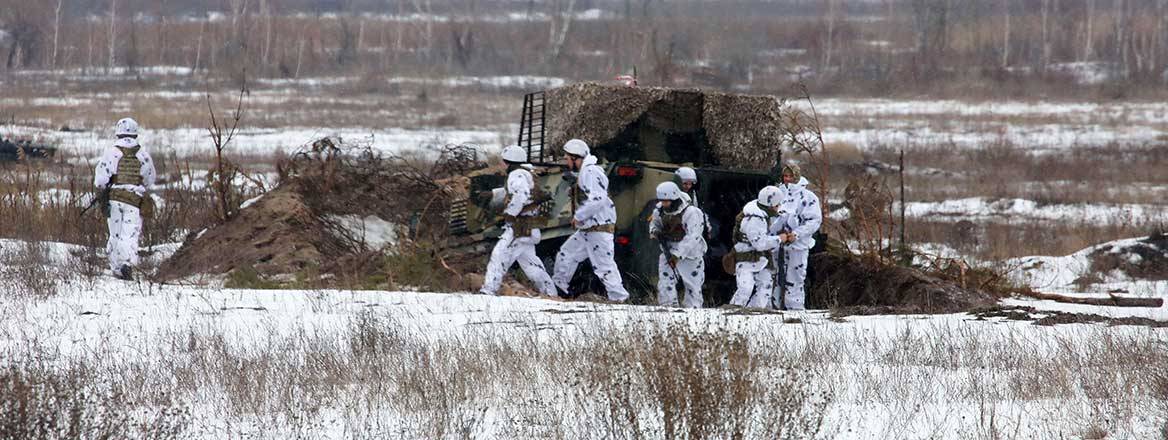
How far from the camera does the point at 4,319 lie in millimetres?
10602

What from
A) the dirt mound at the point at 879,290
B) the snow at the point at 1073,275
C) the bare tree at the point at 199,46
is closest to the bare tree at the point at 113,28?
the bare tree at the point at 199,46

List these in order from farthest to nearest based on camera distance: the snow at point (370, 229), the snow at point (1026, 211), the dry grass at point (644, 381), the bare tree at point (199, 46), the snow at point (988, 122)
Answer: the bare tree at point (199, 46)
the snow at point (988, 122)
the snow at point (1026, 211)
the snow at point (370, 229)
the dry grass at point (644, 381)

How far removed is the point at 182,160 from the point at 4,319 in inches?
796

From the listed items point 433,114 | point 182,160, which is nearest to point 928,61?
point 433,114

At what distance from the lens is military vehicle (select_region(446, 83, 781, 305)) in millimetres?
14820

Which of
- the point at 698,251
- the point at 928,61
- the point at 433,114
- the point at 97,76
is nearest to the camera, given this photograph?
the point at 698,251

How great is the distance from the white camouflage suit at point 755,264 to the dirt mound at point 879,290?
2.34ft

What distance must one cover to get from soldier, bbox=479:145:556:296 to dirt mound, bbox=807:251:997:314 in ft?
9.39

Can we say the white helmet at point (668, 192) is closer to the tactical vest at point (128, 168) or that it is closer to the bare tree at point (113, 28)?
the tactical vest at point (128, 168)

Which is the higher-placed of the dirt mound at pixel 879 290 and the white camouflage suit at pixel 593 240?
the white camouflage suit at pixel 593 240

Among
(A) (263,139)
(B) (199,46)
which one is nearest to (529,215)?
(A) (263,139)

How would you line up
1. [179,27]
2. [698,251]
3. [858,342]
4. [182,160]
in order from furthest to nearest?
[179,27] < [182,160] < [698,251] < [858,342]

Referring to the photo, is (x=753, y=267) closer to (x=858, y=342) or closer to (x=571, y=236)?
(x=571, y=236)

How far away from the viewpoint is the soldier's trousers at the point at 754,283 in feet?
47.0
